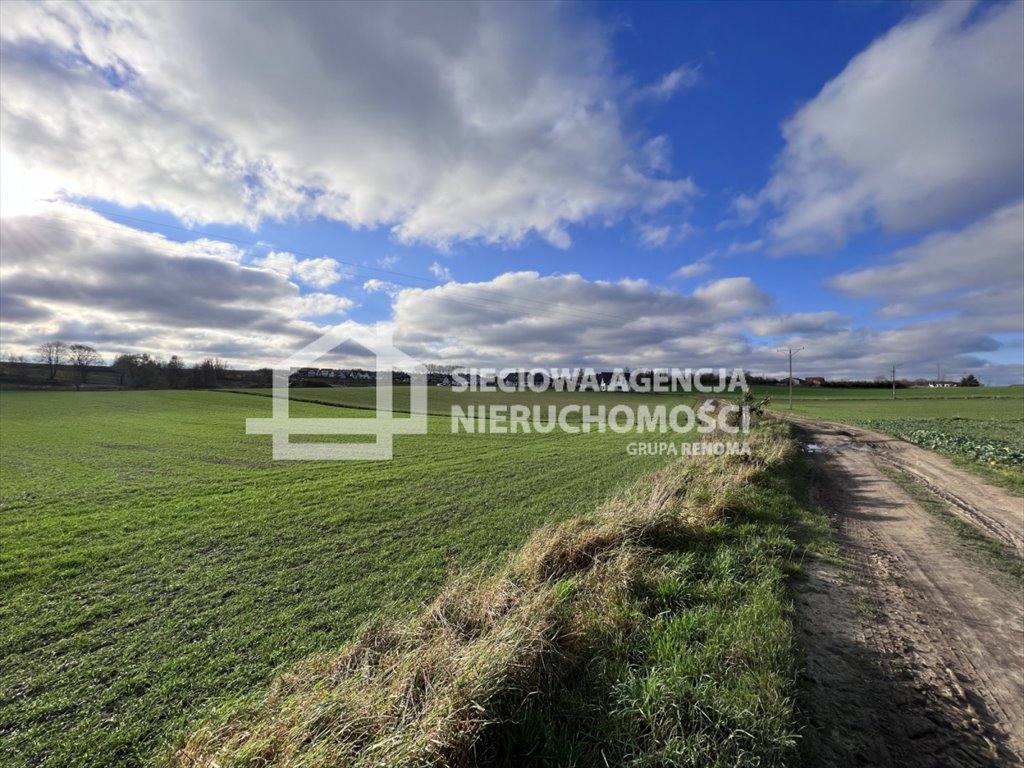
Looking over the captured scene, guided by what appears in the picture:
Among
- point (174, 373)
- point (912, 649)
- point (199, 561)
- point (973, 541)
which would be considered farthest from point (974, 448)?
point (174, 373)

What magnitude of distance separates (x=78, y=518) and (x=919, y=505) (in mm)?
18723

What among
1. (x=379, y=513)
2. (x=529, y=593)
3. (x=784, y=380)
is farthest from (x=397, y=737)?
(x=784, y=380)

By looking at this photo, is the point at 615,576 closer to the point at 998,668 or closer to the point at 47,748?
the point at 998,668

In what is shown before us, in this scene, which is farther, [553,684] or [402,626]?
[402,626]

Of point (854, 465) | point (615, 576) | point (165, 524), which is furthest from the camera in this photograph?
point (854, 465)

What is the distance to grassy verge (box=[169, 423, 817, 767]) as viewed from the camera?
271 centimetres

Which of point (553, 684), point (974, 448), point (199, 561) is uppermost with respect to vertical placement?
point (974, 448)

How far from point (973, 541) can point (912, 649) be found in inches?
200

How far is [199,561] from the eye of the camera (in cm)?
705

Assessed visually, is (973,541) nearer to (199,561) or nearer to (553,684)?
(553,684)

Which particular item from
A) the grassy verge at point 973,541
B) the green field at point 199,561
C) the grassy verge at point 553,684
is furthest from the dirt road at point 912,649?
the green field at point 199,561

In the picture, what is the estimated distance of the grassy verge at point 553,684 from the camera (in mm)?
2707

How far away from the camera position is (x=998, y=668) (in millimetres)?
3984

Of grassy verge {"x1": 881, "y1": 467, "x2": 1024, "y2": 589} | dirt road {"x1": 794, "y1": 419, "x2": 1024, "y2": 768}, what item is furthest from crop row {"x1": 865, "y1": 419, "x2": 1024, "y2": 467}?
dirt road {"x1": 794, "y1": 419, "x2": 1024, "y2": 768}
